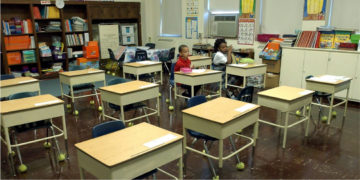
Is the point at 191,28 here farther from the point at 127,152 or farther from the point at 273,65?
the point at 127,152

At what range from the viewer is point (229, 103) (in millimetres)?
3244

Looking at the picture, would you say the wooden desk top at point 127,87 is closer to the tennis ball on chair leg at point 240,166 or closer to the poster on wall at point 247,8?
the tennis ball on chair leg at point 240,166

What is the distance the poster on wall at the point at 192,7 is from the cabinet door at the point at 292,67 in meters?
3.40

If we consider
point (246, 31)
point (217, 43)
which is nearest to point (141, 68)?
point (217, 43)

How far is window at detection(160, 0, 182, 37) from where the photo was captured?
32.0 feet

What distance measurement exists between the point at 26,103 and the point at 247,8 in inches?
237

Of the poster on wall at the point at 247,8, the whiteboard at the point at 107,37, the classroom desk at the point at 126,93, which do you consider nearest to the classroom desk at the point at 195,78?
the classroom desk at the point at 126,93

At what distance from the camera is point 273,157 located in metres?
3.46

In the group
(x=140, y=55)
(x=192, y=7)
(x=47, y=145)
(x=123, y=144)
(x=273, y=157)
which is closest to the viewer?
(x=123, y=144)

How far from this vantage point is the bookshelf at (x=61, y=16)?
769 centimetres

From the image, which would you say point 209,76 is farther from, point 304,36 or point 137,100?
point 304,36

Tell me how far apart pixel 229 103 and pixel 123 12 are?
748cm

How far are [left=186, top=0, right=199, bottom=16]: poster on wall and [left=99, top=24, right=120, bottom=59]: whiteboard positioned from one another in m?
2.49

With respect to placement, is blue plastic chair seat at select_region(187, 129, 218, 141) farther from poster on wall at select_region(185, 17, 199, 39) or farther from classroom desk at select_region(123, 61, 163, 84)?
poster on wall at select_region(185, 17, 199, 39)
